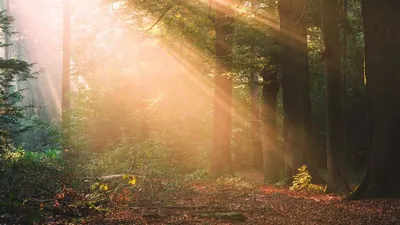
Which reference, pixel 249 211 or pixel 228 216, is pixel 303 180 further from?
pixel 228 216

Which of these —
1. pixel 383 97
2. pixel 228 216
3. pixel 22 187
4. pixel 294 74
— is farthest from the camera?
pixel 294 74

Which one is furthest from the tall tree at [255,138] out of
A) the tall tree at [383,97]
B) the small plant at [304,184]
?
the tall tree at [383,97]

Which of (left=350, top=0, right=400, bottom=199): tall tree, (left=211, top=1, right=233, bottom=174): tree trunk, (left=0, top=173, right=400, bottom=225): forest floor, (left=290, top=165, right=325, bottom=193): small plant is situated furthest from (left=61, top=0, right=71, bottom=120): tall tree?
(left=350, top=0, right=400, bottom=199): tall tree

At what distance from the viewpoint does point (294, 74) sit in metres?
14.0

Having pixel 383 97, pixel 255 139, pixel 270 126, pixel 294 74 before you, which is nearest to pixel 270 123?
pixel 270 126

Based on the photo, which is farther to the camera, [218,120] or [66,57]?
[66,57]

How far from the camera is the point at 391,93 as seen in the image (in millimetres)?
9250

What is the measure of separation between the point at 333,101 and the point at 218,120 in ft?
22.1

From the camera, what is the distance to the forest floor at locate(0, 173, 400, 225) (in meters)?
8.06

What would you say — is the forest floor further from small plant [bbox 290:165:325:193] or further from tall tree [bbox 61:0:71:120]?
tall tree [bbox 61:0:71:120]

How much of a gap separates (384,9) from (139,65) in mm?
20023

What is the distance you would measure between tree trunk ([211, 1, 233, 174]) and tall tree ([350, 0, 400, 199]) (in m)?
8.60

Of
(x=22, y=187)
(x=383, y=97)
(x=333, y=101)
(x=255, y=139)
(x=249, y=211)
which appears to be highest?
(x=383, y=97)

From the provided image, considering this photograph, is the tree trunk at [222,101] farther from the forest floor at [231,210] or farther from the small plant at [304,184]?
the forest floor at [231,210]
